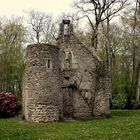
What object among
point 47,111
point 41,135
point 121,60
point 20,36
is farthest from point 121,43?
point 41,135

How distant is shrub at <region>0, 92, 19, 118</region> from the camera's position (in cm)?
3594

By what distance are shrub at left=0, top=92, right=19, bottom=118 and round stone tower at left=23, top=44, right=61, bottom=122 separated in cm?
728

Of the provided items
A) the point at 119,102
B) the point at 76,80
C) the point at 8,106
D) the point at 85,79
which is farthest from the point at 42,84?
the point at 119,102

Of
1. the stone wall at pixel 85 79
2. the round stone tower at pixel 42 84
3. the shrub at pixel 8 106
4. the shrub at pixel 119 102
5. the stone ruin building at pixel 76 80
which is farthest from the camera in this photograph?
the shrub at pixel 119 102

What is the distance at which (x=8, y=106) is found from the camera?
120 ft

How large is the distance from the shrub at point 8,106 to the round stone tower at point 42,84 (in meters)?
7.28

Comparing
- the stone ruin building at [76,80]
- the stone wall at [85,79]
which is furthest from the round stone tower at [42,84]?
the stone wall at [85,79]

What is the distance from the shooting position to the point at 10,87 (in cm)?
5941

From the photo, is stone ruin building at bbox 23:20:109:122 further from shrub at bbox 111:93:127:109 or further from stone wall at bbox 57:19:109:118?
shrub at bbox 111:93:127:109

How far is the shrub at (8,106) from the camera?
35938 mm

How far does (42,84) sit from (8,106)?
30.7ft

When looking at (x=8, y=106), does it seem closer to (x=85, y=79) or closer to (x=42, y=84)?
(x=85, y=79)

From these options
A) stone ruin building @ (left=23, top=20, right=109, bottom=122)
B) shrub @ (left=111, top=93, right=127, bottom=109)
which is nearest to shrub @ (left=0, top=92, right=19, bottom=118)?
stone ruin building @ (left=23, top=20, right=109, bottom=122)

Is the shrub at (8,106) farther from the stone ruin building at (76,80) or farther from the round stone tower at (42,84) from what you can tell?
the round stone tower at (42,84)
